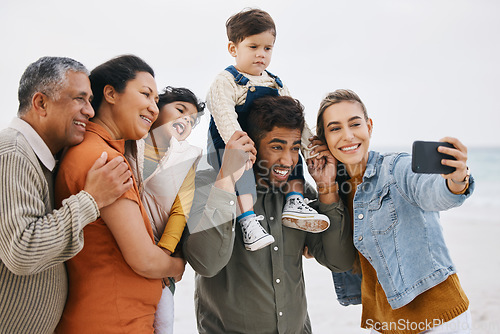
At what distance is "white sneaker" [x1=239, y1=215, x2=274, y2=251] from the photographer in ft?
6.88

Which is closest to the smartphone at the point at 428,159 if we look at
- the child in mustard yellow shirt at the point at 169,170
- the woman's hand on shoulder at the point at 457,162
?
the woman's hand on shoulder at the point at 457,162

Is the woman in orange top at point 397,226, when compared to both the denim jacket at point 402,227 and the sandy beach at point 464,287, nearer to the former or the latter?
the denim jacket at point 402,227

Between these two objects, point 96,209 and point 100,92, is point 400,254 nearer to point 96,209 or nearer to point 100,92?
point 96,209

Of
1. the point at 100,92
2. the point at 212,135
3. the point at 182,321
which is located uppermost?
the point at 100,92

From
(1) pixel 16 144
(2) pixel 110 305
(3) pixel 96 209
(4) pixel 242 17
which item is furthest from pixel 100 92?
(4) pixel 242 17

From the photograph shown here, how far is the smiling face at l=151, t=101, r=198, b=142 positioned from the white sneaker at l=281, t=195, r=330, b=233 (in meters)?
0.71

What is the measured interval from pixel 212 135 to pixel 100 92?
875 millimetres

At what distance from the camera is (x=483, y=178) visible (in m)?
16.1

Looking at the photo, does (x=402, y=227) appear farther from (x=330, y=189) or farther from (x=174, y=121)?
(x=174, y=121)

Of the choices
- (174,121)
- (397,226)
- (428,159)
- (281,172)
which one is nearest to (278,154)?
(281,172)

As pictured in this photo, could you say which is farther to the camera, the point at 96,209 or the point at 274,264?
the point at 274,264

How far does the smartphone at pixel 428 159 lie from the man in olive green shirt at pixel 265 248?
0.59 m

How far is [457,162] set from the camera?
174 cm

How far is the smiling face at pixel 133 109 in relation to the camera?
5.88 ft
